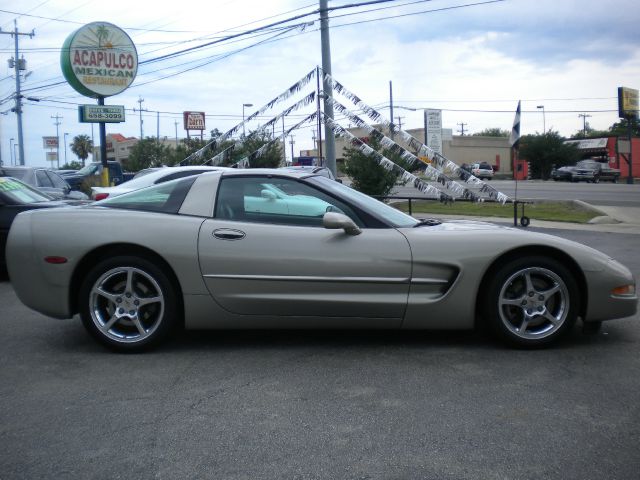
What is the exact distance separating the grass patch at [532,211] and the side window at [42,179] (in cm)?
984

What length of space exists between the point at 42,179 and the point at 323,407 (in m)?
14.0

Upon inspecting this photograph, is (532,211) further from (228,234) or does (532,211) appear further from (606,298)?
(228,234)

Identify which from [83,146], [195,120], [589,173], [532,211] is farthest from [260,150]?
[83,146]

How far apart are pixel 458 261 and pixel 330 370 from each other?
47.2 inches

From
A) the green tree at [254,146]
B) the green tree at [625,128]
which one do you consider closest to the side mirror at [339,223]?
the green tree at [254,146]

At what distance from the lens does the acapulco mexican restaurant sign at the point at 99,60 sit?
20312 mm

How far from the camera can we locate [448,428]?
335 cm

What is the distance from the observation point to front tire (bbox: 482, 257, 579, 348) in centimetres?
464

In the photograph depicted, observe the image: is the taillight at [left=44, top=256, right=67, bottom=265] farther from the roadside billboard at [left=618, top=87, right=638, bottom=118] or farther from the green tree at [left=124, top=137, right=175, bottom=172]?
the roadside billboard at [left=618, top=87, right=638, bottom=118]

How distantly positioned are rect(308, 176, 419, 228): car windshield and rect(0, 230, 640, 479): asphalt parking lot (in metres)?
0.92

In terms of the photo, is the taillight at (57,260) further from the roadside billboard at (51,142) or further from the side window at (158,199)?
the roadside billboard at (51,142)

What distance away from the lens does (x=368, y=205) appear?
16.4 feet

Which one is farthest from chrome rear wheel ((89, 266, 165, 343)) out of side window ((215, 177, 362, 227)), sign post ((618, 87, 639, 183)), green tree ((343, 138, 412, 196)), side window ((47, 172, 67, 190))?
sign post ((618, 87, 639, 183))

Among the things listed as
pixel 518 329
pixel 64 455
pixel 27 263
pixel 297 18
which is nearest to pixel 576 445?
pixel 518 329
